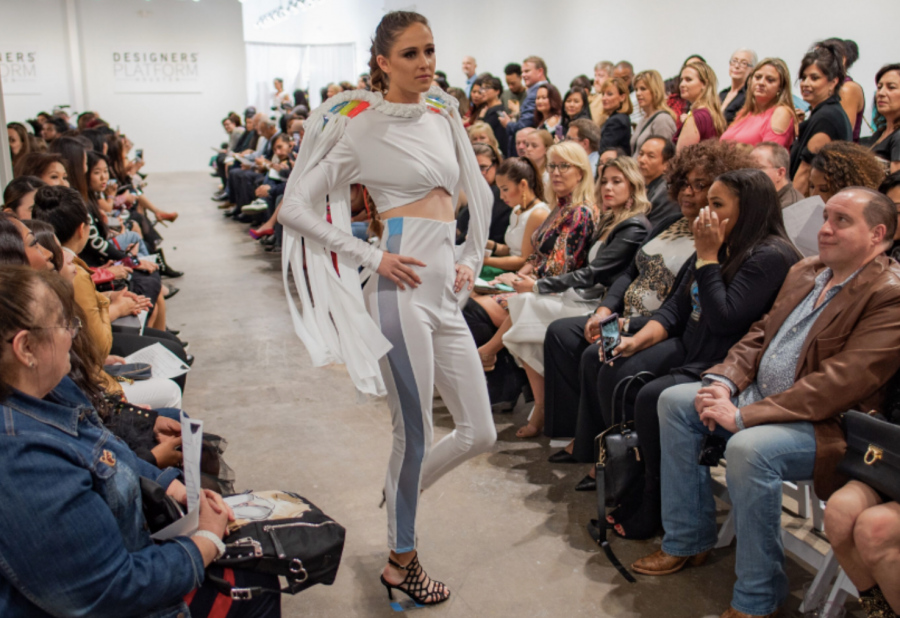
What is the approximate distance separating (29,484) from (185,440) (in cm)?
32

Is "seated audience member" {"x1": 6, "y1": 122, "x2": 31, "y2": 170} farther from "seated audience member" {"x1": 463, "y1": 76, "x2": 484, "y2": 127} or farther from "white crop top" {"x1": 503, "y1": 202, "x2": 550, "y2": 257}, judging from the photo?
"white crop top" {"x1": 503, "y1": 202, "x2": 550, "y2": 257}

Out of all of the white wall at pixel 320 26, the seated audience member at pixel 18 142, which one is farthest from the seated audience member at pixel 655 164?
the white wall at pixel 320 26

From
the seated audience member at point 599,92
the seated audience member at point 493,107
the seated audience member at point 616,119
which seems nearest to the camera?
the seated audience member at point 616,119

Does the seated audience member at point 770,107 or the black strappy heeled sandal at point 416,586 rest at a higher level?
the seated audience member at point 770,107

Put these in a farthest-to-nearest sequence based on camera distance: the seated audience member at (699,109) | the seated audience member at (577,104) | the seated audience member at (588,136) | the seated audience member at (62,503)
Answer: the seated audience member at (577,104)
the seated audience member at (588,136)
the seated audience member at (699,109)
the seated audience member at (62,503)

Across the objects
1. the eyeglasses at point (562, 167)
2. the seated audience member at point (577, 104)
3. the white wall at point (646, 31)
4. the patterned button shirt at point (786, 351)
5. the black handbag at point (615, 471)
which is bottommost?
the black handbag at point (615, 471)

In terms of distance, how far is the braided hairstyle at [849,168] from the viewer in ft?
8.35

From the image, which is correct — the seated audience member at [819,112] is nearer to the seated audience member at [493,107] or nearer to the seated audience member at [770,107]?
the seated audience member at [770,107]

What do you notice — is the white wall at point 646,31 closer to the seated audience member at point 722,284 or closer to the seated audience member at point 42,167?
the seated audience member at point 722,284

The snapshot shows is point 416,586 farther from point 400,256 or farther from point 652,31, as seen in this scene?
point 652,31

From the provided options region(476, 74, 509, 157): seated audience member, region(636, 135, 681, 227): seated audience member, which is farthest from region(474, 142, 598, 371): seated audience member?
region(476, 74, 509, 157): seated audience member

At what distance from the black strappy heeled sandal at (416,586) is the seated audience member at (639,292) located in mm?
1000

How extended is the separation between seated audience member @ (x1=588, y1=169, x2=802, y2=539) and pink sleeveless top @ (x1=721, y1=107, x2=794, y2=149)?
62.3 inches

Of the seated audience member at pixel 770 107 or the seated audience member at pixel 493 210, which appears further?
the seated audience member at pixel 493 210
